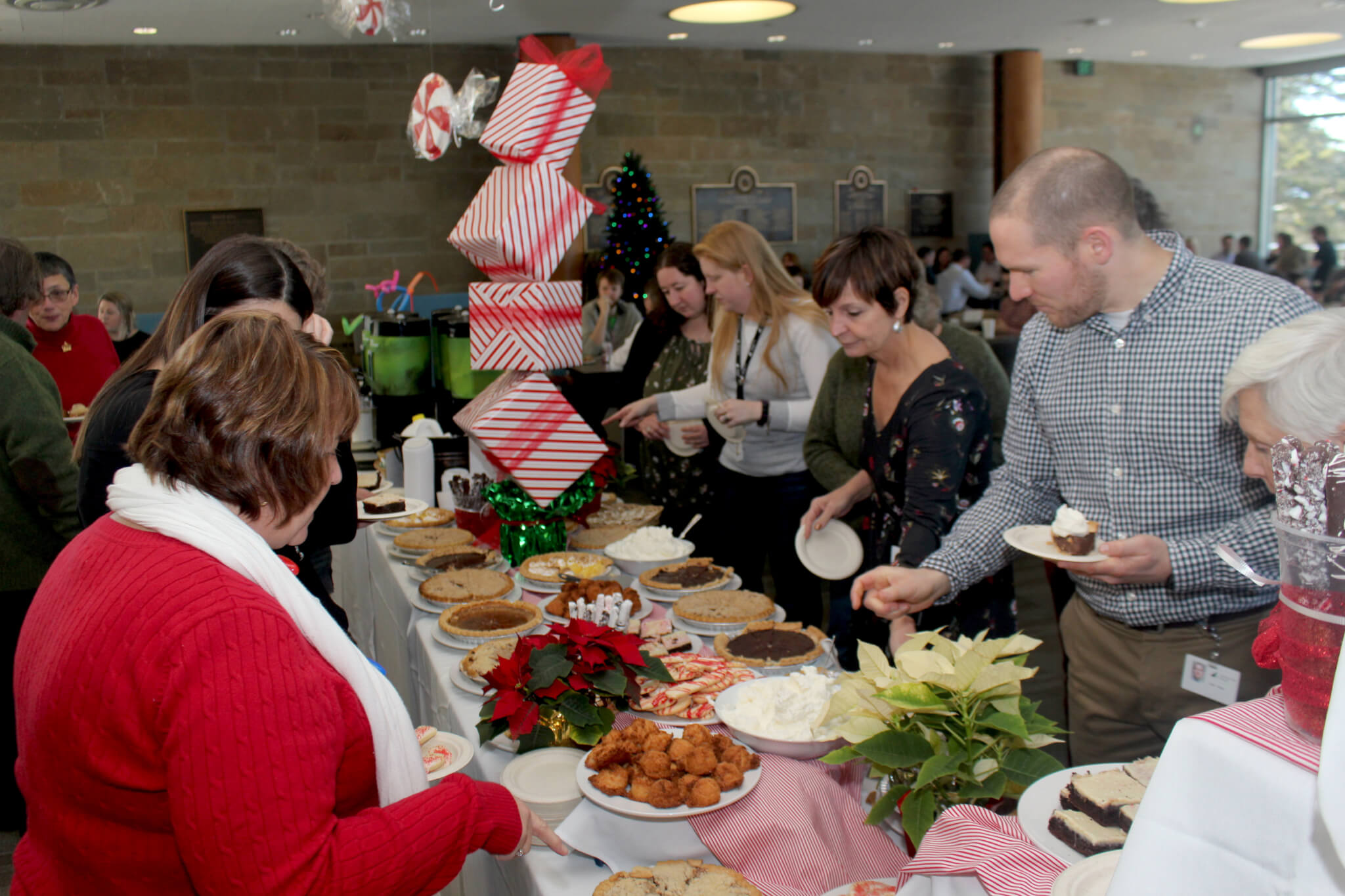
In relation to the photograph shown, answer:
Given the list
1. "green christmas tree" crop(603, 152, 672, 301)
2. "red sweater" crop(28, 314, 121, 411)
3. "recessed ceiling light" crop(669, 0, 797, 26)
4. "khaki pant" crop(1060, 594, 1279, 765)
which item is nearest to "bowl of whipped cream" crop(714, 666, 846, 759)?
"khaki pant" crop(1060, 594, 1279, 765)

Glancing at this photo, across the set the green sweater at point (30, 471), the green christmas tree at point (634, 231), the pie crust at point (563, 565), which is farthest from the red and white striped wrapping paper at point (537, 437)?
the green christmas tree at point (634, 231)

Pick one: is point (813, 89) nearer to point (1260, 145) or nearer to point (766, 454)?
point (1260, 145)

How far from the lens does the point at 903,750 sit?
3.93 feet

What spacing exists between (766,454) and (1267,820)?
2741 millimetres

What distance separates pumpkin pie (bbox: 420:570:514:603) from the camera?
2365 millimetres

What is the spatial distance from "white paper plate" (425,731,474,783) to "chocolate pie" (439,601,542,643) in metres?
0.42

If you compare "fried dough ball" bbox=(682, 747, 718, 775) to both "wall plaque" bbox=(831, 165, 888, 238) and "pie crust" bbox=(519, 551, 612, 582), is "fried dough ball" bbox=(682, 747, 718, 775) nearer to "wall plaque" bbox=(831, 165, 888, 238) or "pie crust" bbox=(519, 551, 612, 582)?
"pie crust" bbox=(519, 551, 612, 582)

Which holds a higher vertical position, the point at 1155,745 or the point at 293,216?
the point at 293,216

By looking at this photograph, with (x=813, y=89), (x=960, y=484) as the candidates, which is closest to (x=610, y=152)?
(x=813, y=89)

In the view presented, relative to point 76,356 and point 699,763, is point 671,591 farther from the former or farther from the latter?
point 76,356

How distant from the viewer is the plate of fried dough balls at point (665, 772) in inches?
52.0

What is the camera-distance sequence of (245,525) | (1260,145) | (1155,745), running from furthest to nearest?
(1260,145) → (1155,745) → (245,525)

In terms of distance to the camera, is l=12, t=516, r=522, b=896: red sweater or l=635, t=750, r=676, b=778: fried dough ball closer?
l=12, t=516, r=522, b=896: red sweater

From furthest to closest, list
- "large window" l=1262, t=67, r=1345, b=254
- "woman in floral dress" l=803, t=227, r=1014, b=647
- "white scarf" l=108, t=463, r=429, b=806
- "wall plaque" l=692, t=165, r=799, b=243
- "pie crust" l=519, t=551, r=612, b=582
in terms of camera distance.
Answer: "large window" l=1262, t=67, r=1345, b=254 → "wall plaque" l=692, t=165, r=799, b=243 → "pie crust" l=519, t=551, r=612, b=582 → "woman in floral dress" l=803, t=227, r=1014, b=647 → "white scarf" l=108, t=463, r=429, b=806
